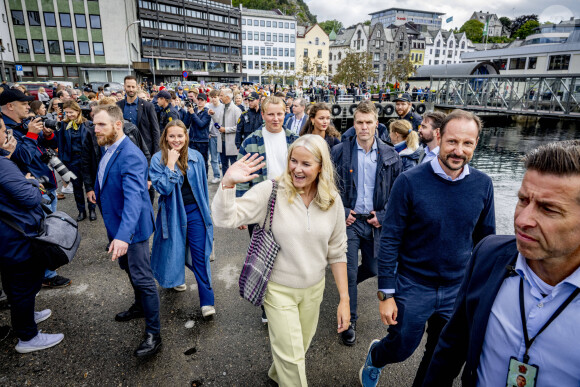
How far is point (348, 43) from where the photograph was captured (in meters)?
92.4

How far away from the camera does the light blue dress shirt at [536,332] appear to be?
1153mm

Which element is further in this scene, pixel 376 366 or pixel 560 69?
pixel 560 69

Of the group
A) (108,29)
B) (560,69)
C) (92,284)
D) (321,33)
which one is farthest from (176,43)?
(92,284)

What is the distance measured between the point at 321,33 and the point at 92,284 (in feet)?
306

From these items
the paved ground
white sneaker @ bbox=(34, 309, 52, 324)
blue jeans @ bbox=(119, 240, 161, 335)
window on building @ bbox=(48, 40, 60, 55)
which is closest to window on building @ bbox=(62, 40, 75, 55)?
window on building @ bbox=(48, 40, 60, 55)

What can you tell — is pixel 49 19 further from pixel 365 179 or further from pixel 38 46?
pixel 365 179

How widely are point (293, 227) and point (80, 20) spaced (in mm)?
56638

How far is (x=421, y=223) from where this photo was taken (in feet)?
7.79

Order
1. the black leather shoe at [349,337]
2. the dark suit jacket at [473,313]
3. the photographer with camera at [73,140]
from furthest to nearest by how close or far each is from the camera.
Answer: the photographer with camera at [73,140]
the black leather shoe at [349,337]
the dark suit jacket at [473,313]

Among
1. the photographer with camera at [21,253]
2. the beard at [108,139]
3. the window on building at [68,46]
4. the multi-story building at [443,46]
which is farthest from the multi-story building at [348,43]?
the photographer with camera at [21,253]

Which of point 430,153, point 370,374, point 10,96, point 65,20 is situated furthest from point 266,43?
point 370,374

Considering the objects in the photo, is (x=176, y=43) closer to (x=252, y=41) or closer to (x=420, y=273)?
(x=252, y=41)

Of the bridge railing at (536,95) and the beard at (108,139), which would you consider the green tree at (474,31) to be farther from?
the beard at (108,139)

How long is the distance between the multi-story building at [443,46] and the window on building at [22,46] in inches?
3460
